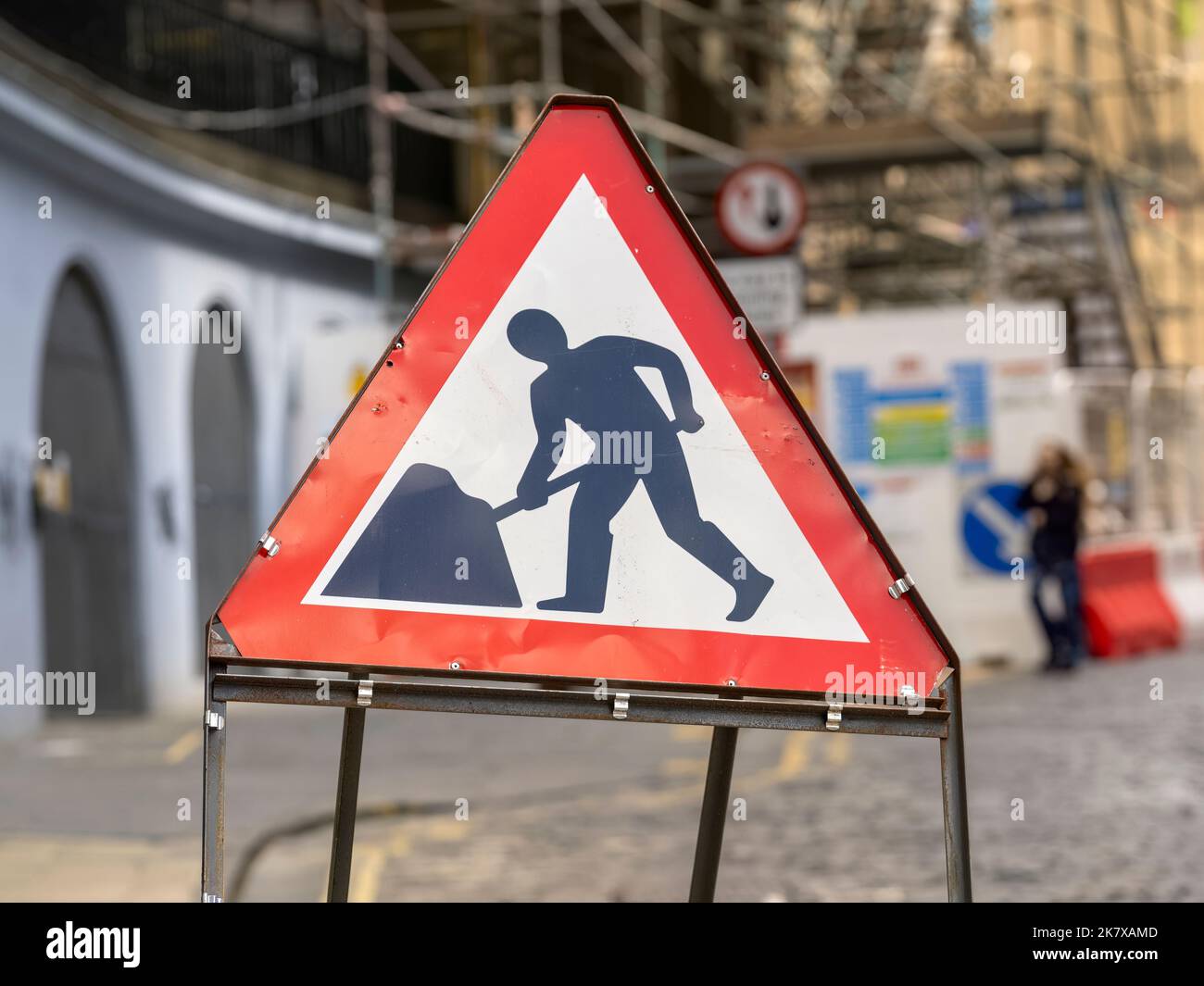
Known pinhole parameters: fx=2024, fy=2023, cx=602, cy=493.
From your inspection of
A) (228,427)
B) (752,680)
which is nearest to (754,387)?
(752,680)

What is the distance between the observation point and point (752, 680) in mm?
3574

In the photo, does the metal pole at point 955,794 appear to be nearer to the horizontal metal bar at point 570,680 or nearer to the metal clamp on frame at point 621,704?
the horizontal metal bar at point 570,680

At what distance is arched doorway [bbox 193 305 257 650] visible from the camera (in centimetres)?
1702

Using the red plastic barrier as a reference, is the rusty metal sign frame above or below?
above

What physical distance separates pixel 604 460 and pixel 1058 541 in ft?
41.8

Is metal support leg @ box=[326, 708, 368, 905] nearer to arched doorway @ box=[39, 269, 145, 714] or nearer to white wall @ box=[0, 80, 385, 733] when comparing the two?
white wall @ box=[0, 80, 385, 733]

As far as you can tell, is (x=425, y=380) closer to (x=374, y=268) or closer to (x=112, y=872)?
(x=112, y=872)

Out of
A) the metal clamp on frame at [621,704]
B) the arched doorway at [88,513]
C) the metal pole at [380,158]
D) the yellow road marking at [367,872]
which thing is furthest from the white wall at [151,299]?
the metal clamp on frame at [621,704]

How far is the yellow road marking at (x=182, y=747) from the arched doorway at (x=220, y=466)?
387cm

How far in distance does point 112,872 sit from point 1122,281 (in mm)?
18231

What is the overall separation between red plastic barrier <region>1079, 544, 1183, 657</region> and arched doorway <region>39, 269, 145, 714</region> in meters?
7.63

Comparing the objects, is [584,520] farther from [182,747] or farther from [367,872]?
[182,747]

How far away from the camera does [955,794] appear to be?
3.50 m

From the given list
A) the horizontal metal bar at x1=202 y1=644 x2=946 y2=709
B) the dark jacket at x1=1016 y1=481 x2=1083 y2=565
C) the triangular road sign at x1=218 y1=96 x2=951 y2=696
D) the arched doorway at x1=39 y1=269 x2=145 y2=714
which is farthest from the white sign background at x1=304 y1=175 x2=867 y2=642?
the dark jacket at x1=1016 y1=481 x2=1083 y2=565
